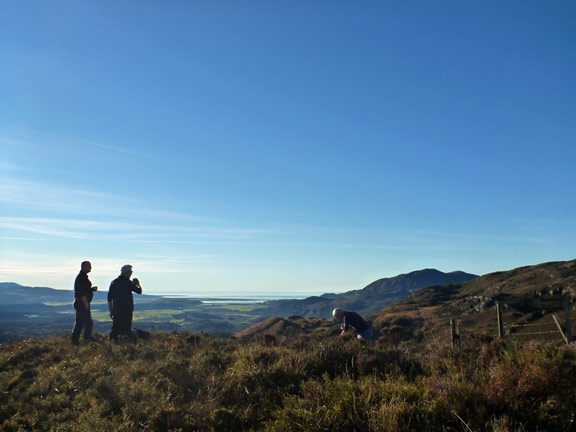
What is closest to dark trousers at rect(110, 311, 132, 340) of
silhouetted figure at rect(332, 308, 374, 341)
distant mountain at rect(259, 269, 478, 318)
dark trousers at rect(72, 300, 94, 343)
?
dark trousers at rect(72, 300, 94, 343)

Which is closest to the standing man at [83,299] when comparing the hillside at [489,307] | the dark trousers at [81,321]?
the dark trousers at [81,321]

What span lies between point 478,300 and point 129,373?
29425 mm

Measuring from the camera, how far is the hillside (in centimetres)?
2266

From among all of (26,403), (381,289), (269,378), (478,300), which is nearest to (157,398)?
(269,378)

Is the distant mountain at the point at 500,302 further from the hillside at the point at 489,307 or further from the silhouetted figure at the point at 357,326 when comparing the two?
the silhouetted figure at the point at 357,326

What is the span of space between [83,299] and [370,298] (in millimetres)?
101241

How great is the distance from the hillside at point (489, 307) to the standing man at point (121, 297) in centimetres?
832

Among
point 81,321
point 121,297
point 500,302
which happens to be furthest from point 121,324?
point 500,302

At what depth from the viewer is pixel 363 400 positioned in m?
4.93

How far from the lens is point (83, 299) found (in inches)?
467

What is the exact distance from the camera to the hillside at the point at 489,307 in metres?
22.7

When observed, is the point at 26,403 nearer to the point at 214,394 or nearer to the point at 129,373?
the point at 129,373

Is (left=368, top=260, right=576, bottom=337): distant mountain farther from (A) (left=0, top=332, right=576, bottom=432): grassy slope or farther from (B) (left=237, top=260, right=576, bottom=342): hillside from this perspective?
(A) (left=0, top=332, right=576, bottom=432): grassy slope

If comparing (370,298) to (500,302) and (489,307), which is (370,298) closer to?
(489,307)
